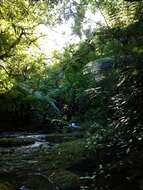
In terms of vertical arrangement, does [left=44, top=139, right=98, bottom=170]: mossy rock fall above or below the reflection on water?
above

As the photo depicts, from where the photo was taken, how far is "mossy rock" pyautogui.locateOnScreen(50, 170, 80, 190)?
584 cm

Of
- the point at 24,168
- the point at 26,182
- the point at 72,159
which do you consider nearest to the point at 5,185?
the point at 26,182

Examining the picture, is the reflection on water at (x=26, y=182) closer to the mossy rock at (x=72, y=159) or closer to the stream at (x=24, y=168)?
the stream at (x=24, y=168)

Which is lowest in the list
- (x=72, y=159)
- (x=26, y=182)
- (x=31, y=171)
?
(x=26, y=182)

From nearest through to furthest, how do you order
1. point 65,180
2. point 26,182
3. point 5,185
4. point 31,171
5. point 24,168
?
point 5,185, point 65,180, point 26,182, point 31,171, point 24,168

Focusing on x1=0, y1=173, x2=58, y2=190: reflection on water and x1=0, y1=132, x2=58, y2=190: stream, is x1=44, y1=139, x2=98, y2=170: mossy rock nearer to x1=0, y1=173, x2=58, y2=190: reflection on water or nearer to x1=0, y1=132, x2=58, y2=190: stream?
x1=0, y1=132, x2=58, y2=190: stream

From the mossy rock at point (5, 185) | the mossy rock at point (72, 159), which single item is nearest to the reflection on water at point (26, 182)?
the mossy rock at point (5, 185)

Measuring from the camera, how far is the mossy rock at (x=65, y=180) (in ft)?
19.1

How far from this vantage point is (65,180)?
607 centimetres

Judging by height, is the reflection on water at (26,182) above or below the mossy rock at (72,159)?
below

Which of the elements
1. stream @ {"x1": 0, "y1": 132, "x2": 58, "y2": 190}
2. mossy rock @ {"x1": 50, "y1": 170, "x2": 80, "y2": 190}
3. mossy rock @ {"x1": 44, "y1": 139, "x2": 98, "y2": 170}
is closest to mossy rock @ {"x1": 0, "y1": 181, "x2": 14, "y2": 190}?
stream @ {"x1": 0, "y1": 132, "x2": 58, "y2": 190}

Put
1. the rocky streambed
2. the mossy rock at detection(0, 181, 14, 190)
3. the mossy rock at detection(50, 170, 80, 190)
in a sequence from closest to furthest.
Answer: the mossy rock at detection(0, 181, 14, 190), the mossy rock at detection(50, 170, 80, 190), the rocky streambed

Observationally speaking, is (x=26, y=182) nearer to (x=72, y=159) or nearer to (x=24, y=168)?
(x=24, y=168)

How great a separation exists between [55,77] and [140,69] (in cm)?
2486
